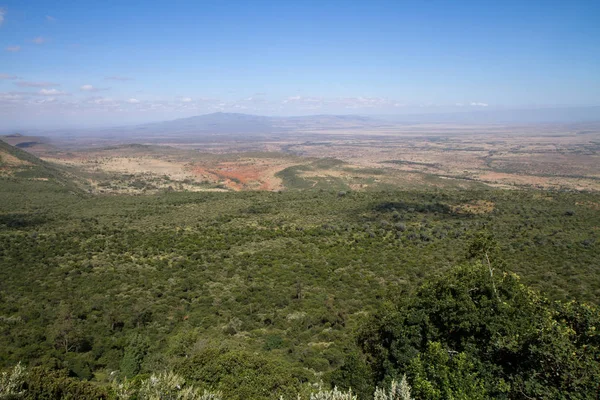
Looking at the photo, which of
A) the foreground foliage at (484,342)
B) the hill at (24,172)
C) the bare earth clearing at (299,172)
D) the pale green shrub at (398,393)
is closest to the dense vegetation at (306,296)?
the foreground foliage at (484,342)

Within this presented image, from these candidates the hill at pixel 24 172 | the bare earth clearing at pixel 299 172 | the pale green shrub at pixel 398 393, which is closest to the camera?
the pale green shrub at pixel 398 393

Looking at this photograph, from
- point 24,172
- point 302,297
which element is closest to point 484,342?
point 302,297

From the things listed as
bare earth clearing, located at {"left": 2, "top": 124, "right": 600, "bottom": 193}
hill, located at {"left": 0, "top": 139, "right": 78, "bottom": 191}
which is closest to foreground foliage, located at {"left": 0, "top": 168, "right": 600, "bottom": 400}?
hill, located at {"left": 0, "top": 139, "right": 78, "bottom": 191}

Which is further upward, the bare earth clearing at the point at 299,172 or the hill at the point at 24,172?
the hill at the point at 24,172

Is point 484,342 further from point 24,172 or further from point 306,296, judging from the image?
point 24,172

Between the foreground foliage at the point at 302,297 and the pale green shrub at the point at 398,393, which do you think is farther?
the foreground foliage at the point at 302,297

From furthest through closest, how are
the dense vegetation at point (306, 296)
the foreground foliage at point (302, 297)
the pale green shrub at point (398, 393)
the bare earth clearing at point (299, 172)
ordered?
the bare earth clearing at point (299, 172) → the dense vegetation at point (306, 296) → the foreground foliage at point (302, 297) → the pale green shrub at point (398, 393)

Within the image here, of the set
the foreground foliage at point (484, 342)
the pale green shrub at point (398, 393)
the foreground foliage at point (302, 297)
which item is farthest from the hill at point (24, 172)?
the pale green shrub at point (398, 393)

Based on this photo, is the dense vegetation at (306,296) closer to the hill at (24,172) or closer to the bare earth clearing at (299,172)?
the hill at (24,172)

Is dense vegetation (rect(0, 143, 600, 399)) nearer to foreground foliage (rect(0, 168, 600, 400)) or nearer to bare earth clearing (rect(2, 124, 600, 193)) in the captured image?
foreground foliage (rect(0, 168, 600, 400))

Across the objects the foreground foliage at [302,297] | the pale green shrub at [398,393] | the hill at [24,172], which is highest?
the hill at [24,172]
